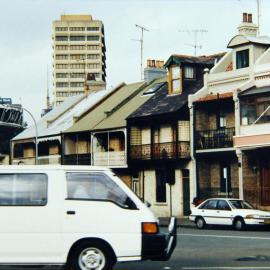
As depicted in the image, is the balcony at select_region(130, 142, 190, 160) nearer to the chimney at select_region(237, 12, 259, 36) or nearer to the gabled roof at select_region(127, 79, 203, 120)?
the gabled roof at select_region(127, 79, 203, 120)

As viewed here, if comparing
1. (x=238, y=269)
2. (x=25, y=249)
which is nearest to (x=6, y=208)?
(x=25, y=249)

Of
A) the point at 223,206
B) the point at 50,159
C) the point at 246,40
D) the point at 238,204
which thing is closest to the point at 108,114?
the point at 50,159

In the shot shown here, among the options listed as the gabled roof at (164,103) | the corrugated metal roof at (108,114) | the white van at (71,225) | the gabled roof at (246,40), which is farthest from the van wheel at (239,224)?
the corrugated metal roof at (108,114)

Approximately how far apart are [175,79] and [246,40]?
7490 millimetres

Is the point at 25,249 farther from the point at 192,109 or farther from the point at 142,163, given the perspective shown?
the point at 142,163

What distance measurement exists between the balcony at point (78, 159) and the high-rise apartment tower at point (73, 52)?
359 feet

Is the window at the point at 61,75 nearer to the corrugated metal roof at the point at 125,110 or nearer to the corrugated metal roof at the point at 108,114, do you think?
the corrugated metal roof at the point at 108,114

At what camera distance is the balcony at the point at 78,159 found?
2127 inches

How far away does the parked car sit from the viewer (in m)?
30.8

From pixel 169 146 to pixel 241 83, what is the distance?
21.8 ft

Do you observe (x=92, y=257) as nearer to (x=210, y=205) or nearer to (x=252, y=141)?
(x=210, y=205)

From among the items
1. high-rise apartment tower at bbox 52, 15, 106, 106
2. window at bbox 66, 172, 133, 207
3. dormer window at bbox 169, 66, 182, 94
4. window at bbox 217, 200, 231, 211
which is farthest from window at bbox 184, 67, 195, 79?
high-rise apartment tower at bbox 52, 15, 106, 106

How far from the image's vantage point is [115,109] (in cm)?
5416

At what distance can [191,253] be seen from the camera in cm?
1847
